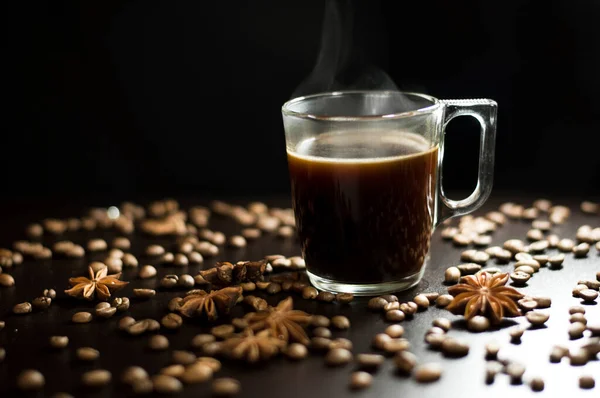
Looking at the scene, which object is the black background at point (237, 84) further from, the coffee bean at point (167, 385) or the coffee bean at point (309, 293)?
the coffee bean at point (167, 385)

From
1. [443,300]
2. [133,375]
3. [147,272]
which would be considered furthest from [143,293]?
[443,300]

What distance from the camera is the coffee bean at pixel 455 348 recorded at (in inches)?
49.5

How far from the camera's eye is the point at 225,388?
3.80 feet

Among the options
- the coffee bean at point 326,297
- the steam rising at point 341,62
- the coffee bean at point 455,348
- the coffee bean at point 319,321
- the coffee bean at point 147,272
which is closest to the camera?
the coffee bean at point 455,348

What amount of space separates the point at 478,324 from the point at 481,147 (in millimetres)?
373

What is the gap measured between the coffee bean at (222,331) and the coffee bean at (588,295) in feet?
2.03

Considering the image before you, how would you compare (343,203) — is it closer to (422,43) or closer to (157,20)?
(422,43)

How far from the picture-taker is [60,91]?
2273 millimetres

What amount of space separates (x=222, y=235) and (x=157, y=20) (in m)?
0.69

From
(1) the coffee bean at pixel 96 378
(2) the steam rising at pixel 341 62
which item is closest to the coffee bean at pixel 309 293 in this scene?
(1) the coffee bean at pixel 96 378

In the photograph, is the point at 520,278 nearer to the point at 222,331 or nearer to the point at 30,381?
the point at 222,331

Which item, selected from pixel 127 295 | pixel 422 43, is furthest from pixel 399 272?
pixel 422 43

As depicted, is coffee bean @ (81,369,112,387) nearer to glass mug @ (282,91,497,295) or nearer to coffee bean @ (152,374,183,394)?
coffee bean @ (152,374,183,394)

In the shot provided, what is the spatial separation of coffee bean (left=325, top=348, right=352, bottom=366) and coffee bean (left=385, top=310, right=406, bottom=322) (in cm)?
15
